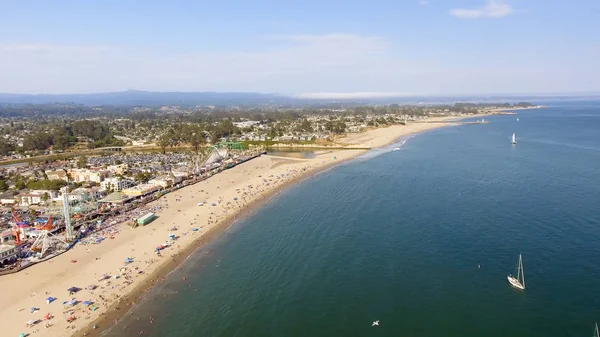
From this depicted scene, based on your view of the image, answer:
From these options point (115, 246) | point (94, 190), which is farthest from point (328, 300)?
point (94, 190)

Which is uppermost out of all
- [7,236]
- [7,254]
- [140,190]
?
[140,190]

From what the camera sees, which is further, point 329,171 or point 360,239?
point 329,171

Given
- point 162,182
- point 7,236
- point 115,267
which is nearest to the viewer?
point 115,267

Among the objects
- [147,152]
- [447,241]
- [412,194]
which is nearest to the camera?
[447,241]

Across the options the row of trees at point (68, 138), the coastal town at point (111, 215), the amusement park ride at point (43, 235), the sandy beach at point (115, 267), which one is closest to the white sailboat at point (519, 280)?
the sandy beach at point (115, 267)

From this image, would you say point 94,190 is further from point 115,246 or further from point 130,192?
point 115,246

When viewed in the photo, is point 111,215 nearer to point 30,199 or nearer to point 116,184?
point 116,184

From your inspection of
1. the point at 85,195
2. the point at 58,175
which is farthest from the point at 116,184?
the point at 58,175
